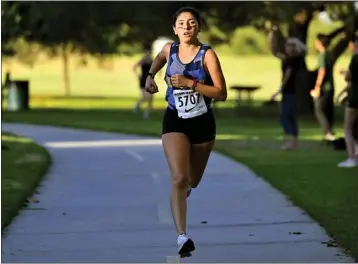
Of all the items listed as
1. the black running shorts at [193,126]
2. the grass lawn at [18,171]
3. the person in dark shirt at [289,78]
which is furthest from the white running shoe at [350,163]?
Answer: the black running shorts at [193,126]

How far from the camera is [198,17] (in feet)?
22.5

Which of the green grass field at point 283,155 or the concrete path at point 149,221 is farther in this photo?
the green grass field at point 283,155

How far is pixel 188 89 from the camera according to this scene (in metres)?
6.66

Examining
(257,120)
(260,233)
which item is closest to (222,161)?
(260,233)

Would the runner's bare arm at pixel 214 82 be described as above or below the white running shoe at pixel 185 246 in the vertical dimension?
above

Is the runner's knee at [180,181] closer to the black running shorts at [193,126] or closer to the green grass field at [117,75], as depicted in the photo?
the black running shorts at [193,126]

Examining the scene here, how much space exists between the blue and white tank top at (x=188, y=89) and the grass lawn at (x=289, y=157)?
1481mm

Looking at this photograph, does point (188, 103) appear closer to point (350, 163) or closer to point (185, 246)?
point (185, 246)

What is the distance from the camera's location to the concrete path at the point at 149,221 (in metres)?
6.80

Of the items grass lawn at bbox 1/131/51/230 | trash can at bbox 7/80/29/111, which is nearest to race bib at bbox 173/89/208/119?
grass lawn at bbox 1/131/51/230

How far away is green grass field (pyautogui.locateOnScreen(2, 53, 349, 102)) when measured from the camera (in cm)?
6231

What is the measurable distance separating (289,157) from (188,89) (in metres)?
8.07

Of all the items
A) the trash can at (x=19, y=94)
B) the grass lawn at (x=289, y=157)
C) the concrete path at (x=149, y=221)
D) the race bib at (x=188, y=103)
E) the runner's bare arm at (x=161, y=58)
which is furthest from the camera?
the trash can at (x=19, y=94)

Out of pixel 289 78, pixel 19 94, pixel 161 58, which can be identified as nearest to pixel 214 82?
pixel 161 58
